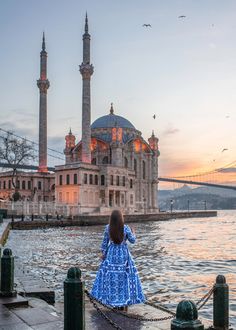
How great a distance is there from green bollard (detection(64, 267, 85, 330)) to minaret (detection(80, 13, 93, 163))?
215 feet

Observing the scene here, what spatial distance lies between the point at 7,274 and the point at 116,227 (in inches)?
85.7

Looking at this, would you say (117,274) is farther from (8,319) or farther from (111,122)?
(111,122)

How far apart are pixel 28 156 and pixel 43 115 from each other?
46.6 feet

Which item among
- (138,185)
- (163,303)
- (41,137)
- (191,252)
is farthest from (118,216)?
(138,185)

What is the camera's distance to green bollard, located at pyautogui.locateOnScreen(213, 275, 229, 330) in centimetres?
605

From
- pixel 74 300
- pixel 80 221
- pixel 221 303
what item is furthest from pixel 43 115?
pixel 74 300

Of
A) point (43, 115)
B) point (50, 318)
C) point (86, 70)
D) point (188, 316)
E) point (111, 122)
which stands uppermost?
point (86, 70)

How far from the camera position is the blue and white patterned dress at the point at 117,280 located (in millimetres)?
7320

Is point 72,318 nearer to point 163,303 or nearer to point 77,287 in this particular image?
point 77,287

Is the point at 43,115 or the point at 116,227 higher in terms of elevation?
the point at 43,115

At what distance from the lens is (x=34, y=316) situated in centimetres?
690

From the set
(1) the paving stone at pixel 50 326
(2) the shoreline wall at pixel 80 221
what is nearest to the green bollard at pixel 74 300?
(1) the paving stone at pixel 50 326

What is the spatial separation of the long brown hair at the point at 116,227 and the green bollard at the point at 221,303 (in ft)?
6.10

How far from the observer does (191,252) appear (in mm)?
23141
